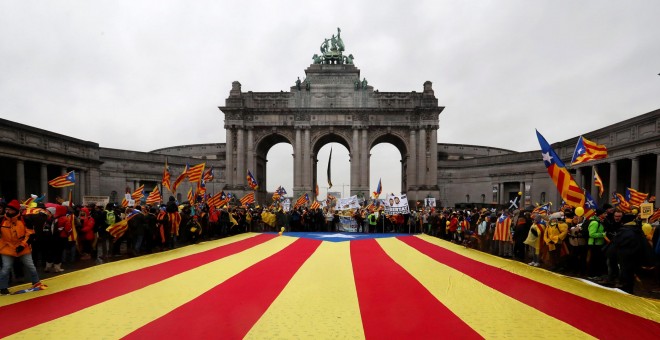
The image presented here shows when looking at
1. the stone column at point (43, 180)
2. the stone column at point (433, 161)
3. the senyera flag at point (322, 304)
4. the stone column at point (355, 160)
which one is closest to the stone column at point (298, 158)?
the stone column at point (355, 160)

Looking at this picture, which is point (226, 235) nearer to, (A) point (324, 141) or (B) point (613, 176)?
(B) point (613, 176)

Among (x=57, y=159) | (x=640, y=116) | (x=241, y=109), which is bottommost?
(x=57, y=159)

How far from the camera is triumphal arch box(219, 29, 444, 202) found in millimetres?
47656

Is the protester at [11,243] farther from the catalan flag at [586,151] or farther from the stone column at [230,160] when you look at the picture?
the stone column at [230,160]

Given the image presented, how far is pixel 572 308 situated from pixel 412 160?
42652 millimetres

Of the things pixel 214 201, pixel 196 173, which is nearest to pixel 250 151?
pixel 214 201

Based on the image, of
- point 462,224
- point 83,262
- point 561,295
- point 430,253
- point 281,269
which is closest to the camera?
point 561,295

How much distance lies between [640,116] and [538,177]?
61.0 ft

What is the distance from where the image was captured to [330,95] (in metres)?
48.3

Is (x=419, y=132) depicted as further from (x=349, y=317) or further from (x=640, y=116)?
(x=349, y=317)

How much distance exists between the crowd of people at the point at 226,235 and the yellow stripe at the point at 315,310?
17.6ft

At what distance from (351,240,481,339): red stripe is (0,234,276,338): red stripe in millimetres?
4796

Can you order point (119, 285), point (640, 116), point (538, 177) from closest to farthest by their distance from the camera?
point (119, 285) → point (640, 116) → point (538, 177)

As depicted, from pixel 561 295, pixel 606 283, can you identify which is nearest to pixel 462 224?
pixel 606 283
